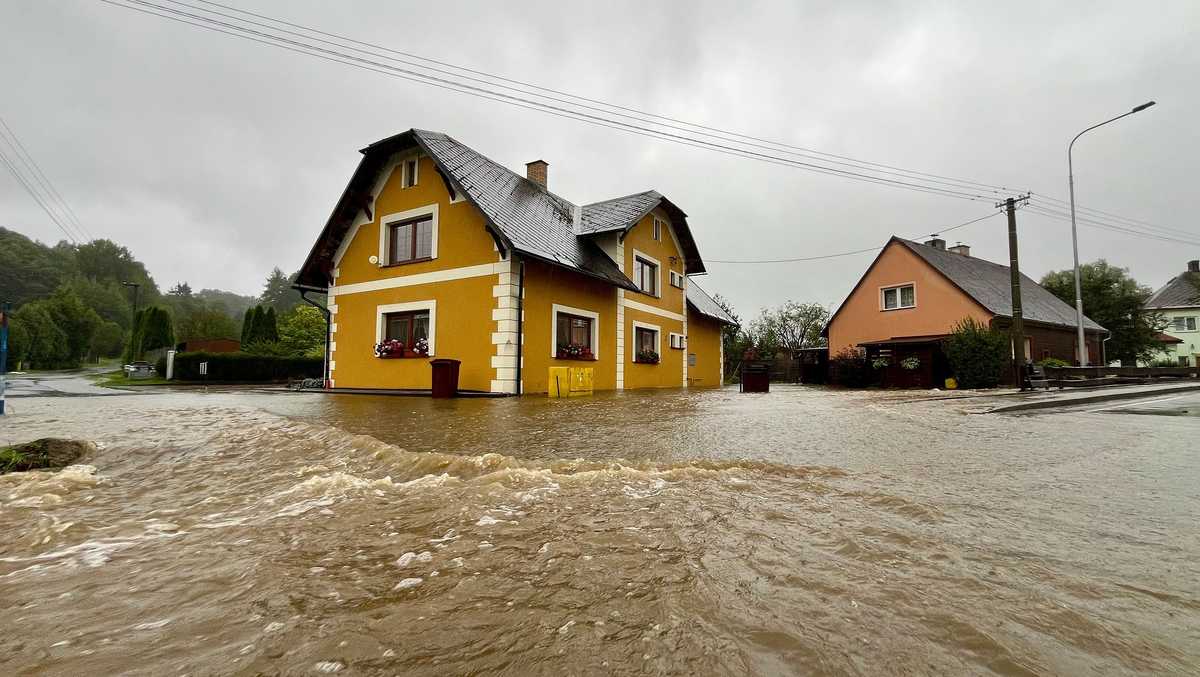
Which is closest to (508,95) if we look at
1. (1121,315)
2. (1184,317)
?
(1121,315)

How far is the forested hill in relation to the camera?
44094 mm

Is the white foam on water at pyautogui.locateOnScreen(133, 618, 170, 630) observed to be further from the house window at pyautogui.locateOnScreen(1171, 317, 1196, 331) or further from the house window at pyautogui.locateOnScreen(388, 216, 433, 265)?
the house window at pyautogui.locateOnScreen(1171, 317, 1196, 331)

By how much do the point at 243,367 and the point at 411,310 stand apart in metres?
16.0

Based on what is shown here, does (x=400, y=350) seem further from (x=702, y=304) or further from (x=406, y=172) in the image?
(x=702, y=304)

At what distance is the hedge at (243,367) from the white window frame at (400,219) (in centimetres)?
1437

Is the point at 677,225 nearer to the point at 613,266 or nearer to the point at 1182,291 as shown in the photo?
the point at 613,266

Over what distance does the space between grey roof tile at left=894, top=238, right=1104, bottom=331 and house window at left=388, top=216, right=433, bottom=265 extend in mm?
19084

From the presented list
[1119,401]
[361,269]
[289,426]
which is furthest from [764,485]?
[361,269]

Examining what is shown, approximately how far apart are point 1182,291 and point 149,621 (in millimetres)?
66920

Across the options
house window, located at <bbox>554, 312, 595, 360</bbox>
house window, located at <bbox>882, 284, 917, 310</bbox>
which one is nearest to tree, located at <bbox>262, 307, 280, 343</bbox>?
house window, located at <bbox>554, 312, 595, 360</bbox>

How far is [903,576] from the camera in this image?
1.52 metres

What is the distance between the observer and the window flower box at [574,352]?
12.3m

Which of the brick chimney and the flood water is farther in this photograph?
the brick chimney

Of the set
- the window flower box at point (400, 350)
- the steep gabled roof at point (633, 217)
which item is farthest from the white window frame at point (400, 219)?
the steep gabled roof at point (633, 217)
